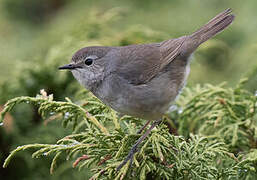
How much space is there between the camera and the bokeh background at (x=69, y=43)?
3871mm

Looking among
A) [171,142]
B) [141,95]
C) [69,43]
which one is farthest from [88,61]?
[171,142]

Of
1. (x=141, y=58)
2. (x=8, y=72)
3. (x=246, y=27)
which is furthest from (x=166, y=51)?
(x=246, y=27)

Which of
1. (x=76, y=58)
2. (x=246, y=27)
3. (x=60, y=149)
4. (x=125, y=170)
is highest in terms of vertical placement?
(x=246, y=27)

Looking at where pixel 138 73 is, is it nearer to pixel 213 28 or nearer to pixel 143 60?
pixel 143 60

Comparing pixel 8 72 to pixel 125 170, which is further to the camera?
pixel 8 72

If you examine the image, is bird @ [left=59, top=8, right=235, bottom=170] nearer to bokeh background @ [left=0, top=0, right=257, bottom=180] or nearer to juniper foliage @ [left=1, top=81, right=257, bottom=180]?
juniper foliage @ [left=1, top=81, right=257, bottom=180]

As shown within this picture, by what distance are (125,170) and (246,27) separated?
155 inches

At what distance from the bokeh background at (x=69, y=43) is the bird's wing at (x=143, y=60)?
525mm

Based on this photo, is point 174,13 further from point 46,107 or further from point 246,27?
point 46,107

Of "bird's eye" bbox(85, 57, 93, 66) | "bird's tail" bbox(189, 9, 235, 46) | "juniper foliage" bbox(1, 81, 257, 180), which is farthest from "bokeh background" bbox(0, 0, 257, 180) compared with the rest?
"bird's eye" bbox(85, 57, 93, 66)

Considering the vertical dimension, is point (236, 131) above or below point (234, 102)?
below

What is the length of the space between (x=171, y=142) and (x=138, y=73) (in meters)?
0.91

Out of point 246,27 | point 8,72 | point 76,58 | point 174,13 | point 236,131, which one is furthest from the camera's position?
point 174,13

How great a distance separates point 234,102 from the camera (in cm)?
309
